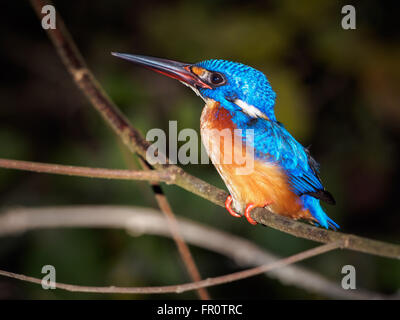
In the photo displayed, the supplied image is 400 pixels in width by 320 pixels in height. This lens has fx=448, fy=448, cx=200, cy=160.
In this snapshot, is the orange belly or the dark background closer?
the orange belly

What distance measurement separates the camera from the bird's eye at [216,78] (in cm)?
144

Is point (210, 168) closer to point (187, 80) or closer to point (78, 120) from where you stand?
point (187, 80)

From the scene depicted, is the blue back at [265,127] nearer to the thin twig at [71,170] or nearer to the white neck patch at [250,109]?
the white neck patch at [250,109]

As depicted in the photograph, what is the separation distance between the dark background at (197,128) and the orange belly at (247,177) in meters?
0.67

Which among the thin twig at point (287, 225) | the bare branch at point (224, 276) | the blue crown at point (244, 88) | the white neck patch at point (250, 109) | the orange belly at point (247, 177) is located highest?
the blue crown at point (244, 88)

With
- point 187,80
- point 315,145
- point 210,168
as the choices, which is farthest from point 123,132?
point 315,145

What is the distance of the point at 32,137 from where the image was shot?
3379 millimetres

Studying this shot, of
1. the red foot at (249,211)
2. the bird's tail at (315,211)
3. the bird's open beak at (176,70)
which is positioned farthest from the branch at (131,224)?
the bird's open beak at (176,70)

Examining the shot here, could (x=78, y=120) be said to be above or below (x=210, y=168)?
above

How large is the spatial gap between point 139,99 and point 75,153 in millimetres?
529

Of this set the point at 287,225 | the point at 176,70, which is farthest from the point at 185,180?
the point at 176,70

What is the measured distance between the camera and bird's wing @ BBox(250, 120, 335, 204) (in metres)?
1.33

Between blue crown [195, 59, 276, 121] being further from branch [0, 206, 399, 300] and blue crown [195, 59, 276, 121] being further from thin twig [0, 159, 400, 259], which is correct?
branch [0, 206, 399, 300]

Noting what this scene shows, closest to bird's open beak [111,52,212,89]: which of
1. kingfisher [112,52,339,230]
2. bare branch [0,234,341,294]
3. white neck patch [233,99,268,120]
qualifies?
kingfisher [112,52,339,230]
